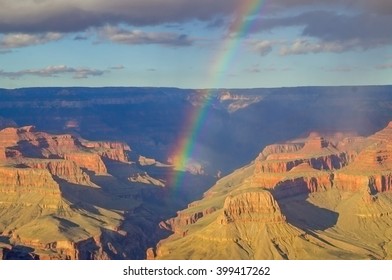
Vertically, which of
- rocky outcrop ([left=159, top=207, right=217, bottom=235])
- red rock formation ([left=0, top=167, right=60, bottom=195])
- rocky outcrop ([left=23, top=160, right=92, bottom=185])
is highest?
rocky outcrop ([left=23, top=160, right=92, bottom=185])

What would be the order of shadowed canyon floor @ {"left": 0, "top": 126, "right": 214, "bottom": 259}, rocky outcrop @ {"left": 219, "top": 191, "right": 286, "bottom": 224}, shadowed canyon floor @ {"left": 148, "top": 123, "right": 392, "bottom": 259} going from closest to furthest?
shadowed canyon floor @ {"left": 148, "top": 123, "right": 392, "bottom": 259}, rocky outcrop @ {"left": 219, "top": 191, "right": 286, "bottom": 224}, shadowed canyon floor @ {"left": 0, "top": 126, "right": 214, "bottom": 259}

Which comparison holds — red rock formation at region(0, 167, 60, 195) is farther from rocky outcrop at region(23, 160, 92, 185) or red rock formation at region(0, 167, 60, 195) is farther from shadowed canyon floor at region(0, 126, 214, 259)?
rocky outcrop at region(23, 160, 92, 185)

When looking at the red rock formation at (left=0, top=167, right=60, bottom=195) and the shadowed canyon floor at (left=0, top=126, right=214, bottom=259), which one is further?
the red rock formation at (left=0, top=167, right=60, bottom=195)

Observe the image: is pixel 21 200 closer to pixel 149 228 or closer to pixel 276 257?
pixel 149 228

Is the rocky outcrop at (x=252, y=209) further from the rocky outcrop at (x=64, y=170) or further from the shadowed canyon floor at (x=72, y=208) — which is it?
the rocky outcrop at (x=64, y=170)

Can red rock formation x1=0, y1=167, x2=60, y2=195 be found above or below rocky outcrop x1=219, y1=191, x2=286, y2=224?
above

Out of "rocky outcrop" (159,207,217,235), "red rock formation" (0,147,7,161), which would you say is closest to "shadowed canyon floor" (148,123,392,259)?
"rocky outcrop" (159,207,217,235)

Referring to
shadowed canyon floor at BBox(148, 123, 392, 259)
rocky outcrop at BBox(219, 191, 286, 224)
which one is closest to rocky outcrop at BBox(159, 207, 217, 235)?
shadowed canyon floor at BBox(148, 123, 392, 259)

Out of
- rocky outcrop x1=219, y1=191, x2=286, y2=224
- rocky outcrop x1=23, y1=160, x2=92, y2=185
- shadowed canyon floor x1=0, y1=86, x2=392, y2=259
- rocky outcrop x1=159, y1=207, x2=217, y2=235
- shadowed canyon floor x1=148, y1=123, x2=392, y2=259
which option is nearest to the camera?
shadowed canyon floor x1=148, y1=123, x2=392, y2=259

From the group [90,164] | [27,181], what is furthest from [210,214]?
[90,164]

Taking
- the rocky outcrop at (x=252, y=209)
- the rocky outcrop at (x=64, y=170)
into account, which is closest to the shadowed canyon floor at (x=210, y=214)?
the rocky outcrop at (x=252, y=209)

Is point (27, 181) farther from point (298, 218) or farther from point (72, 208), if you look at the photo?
point (298, 218)
